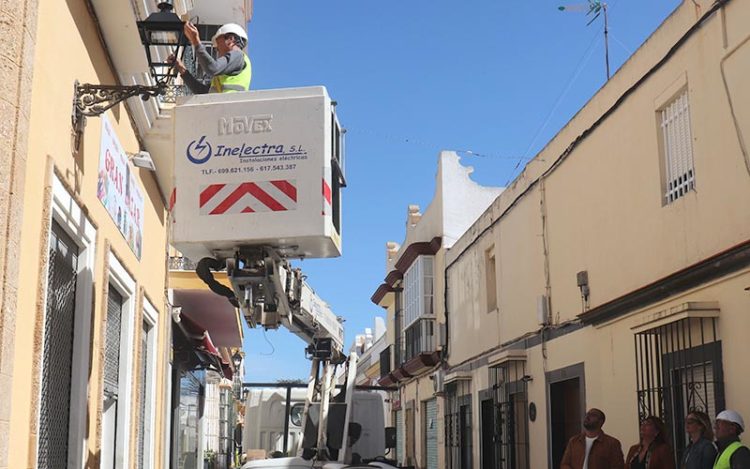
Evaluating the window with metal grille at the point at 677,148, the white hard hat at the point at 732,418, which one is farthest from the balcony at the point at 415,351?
the white hard hat at the point at 732,418

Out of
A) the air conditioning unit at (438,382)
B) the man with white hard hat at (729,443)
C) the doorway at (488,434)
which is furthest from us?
the air conditioning unit at (438,382)

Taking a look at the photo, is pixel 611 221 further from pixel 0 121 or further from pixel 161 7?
pixel 0 121

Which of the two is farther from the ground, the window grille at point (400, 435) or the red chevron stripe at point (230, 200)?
the red chevron stripe at point (230, 200)

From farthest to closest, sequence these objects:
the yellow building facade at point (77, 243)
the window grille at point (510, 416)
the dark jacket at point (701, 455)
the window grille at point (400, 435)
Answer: the window grille at point (400, 435)
the window grille at point (510, 416)
the dark jacket at point (701, 455)
the yellow building facade at point (77, 243)

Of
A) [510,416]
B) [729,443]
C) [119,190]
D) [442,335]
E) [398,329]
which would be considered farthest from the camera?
[398,329]

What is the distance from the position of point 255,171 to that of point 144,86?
92cm

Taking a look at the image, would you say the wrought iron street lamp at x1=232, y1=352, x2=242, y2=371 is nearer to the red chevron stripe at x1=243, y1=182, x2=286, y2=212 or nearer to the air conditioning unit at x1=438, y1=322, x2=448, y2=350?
the air conditioning unit at x1=438, y1=322, x2=448, y2=350

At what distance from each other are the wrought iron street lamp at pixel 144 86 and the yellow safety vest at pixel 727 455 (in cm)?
468

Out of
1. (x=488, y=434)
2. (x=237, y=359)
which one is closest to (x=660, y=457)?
(x=488, y=434)

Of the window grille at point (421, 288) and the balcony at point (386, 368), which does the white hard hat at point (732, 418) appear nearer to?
the window grille at point (421, 288)

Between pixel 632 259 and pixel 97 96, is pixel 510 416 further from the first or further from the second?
pixel 97 96

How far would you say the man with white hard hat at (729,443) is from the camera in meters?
6.70

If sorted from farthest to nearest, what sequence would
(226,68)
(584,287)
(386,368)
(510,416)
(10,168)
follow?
A: (386,368)
(510,416)
(584,287)
(226,68)
(10,168)

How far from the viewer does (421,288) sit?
2389cm
